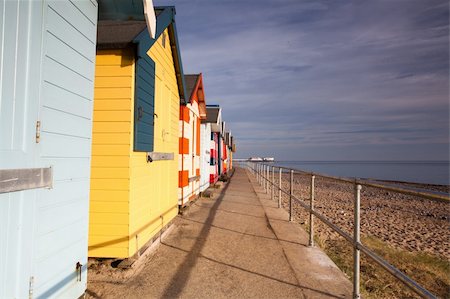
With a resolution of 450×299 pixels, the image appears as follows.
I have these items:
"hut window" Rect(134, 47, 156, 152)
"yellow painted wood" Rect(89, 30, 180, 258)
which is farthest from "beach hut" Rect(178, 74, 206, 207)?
"yellow painted wood" Rect(89, 30, 180, 258)

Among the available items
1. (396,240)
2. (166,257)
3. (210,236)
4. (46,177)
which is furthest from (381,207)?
(46,177)

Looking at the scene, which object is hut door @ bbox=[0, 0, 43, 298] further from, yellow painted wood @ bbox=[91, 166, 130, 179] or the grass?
the grass

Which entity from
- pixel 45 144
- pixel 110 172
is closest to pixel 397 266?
pixel 110 172

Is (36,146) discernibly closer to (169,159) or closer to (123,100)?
(123,100)

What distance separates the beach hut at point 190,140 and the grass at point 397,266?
369 cm

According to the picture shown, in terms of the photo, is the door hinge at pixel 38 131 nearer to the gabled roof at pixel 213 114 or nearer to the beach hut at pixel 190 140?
the beach hut at pixel 190 140

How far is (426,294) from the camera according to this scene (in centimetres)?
212

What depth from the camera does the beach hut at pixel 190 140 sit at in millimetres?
8141

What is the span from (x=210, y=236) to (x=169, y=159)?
1.68 m

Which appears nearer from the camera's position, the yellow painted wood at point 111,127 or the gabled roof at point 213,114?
the yellow painted wood at point 111,127

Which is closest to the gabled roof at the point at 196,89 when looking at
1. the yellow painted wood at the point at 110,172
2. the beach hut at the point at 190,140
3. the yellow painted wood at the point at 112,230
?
the beach hut at the point at 190,140

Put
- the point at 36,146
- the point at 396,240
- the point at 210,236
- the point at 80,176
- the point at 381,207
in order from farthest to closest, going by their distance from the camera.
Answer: the point at 381,207 → the point at 396,240 → the point at 210,236 → the point at 80,176 → the point at 36,146

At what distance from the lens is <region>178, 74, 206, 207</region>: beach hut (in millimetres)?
8141

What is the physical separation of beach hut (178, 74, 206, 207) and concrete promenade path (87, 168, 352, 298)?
1.82 metres
